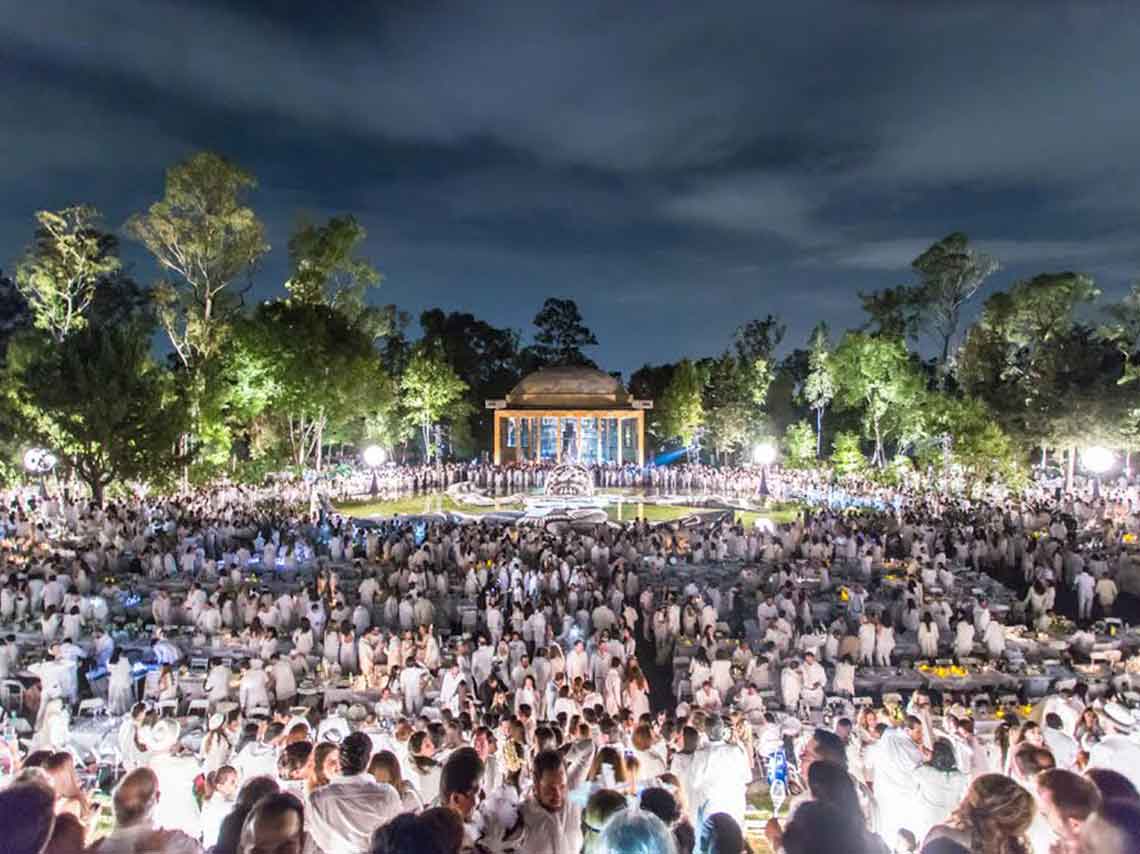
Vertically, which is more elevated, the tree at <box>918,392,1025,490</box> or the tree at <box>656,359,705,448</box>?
the tree at <box>656,359,705,448</box>

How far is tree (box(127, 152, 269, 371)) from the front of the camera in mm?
29484

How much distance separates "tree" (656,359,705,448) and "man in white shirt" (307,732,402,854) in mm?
44270

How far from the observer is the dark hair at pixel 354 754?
15.2 feet

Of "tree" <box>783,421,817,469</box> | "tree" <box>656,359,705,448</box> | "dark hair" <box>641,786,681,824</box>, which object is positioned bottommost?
"dark hair" <box>641,786,681,824</box>

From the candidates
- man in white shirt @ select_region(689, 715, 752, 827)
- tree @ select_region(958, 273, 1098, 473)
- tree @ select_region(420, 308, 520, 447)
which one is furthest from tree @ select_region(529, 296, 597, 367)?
man in white shirt @ select_region(689, 715, 752, 827)

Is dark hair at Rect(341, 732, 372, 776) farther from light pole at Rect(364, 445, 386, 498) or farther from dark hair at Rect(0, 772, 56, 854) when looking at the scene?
light pole at Rect(364, 445, 386, 498)

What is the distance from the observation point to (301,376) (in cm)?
3228

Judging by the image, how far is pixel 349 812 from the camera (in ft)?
14.4

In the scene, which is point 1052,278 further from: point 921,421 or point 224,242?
point 224,242

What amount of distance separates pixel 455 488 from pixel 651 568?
62.5 ft

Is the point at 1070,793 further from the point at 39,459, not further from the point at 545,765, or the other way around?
the point at 39,459

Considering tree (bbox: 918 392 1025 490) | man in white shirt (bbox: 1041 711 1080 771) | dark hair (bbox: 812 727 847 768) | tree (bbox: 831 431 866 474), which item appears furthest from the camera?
tree (bbox: 831 431 866 474)

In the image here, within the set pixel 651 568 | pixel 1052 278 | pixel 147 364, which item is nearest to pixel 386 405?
pixel 147 364

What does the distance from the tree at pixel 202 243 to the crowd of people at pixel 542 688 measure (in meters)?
8.18
